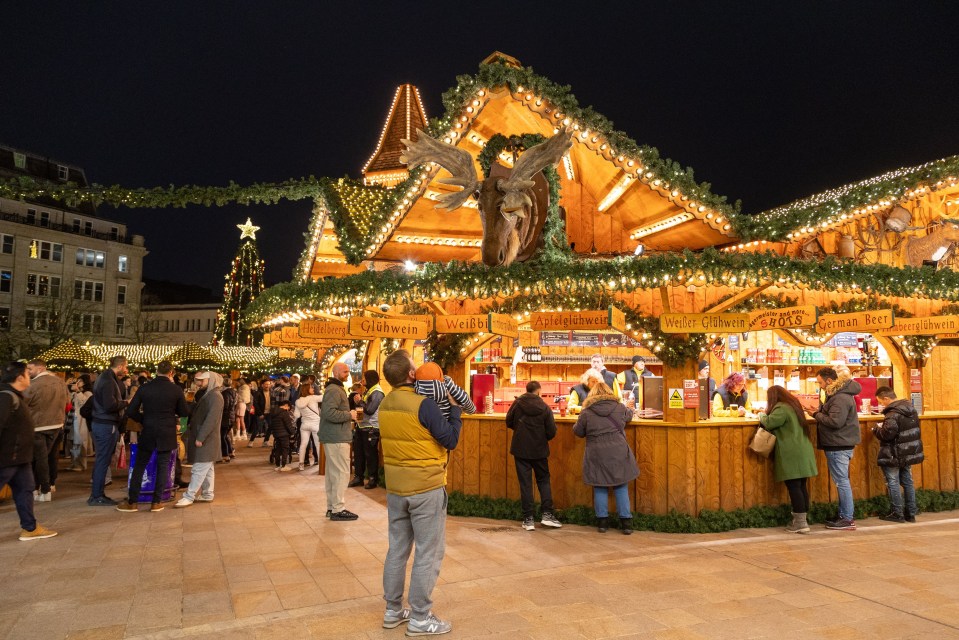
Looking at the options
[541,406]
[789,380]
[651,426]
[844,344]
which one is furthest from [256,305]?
[844,344]

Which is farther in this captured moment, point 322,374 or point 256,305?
point 322,374

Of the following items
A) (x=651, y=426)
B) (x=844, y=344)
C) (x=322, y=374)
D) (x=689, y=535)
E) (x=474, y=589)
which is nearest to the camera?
(x=474, y=589)

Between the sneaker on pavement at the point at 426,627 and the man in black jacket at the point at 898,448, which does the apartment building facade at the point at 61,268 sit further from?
the man in black jacket at the point at 898,448

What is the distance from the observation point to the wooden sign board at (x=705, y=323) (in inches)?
299

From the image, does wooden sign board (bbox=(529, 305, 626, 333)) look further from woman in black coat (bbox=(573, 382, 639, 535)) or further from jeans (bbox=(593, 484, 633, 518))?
jeans (bbox=(593, 484, 633, 518))

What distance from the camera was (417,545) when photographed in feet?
14.0

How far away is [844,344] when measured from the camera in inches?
469

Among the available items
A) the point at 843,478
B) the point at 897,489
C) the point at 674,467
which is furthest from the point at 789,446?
the point at 897,489

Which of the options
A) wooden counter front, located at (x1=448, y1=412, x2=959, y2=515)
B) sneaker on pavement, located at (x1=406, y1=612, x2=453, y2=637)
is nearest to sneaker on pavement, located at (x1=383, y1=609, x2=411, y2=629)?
sneaker on pavement, located at (x1=406, y1=612, x2=453, y2=637)

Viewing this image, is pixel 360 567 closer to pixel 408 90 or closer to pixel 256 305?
pixel 256 305

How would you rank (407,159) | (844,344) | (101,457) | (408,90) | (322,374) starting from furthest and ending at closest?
(408,90)
(322,374)
(844,344)
(407,159)
(101,457)

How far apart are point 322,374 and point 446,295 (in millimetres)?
9630

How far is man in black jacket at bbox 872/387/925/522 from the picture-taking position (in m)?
7.82

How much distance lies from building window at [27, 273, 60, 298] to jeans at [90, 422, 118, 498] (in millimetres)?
41676
